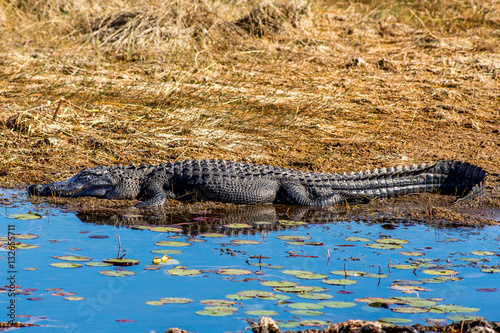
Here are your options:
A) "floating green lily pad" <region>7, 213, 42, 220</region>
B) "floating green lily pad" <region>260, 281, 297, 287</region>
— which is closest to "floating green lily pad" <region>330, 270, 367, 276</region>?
"floating green lily pad" <region>260, 281, 297, 287</region>

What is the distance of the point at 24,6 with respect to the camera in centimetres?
1175

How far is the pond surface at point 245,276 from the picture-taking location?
3002 mm

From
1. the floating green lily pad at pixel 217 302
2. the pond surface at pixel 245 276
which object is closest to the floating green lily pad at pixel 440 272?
the pond surface at pixel 245 276

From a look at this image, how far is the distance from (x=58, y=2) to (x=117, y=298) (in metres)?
9.62

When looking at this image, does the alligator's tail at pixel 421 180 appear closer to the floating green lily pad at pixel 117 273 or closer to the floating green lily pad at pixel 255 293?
the floating green lily pad at pixel 255 293

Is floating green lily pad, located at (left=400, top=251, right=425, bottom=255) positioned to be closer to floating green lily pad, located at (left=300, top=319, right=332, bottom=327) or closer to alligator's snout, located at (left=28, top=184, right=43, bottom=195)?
floating green lily pad, located at (left=300, top=319, right=332, bottom=327)

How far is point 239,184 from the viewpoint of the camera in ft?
18.6

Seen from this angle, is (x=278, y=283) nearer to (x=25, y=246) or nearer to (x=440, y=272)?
(x=440, y=272)

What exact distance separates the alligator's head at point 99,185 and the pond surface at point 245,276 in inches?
26.4

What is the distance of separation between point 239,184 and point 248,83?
155 inches

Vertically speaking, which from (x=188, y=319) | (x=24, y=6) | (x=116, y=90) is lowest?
(x=188, y=319)

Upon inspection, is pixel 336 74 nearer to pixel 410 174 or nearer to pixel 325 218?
pixel 410 174

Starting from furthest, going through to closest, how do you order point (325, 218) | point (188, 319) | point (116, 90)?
point (116, 90)
point (325, 218)
point (188, 319)

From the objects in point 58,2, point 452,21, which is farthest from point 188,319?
point 452,21
